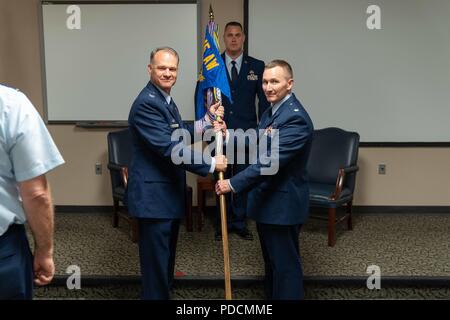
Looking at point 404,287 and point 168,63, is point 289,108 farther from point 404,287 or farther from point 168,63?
point 404,287

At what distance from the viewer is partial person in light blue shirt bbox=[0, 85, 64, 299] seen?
1.48 m

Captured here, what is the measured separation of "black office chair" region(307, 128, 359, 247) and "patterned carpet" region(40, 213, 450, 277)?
0.78ft

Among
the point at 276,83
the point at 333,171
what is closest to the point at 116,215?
the point at 333,171

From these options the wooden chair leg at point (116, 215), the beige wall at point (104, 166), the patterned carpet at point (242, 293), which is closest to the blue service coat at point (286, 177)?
the patterned carpet at point (242, 293)

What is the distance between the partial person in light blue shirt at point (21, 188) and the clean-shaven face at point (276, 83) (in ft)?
4.03

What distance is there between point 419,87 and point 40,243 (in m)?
3.80

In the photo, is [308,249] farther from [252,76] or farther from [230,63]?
[230,63]

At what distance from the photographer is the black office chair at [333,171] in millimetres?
3771

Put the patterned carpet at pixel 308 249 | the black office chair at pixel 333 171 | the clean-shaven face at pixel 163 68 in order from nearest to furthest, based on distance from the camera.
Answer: the clean-shaven face at pixel 163 68 < the patterned carpet at pixel 308 249 < the black office chair at pixel 333 171

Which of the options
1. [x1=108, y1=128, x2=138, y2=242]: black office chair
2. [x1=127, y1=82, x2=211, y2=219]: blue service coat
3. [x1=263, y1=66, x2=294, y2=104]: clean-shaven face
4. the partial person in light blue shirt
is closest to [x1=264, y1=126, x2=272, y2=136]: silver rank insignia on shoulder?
[x1=263, y1=66, x2=294, y2=104]: clean-shaven face

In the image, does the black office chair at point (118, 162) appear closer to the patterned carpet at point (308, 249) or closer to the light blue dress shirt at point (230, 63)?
the patterned carpet at point (308, 249)

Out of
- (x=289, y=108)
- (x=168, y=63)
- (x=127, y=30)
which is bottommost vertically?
(x=289, y=108)

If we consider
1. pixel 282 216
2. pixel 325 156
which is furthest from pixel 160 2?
pixel 282 216
